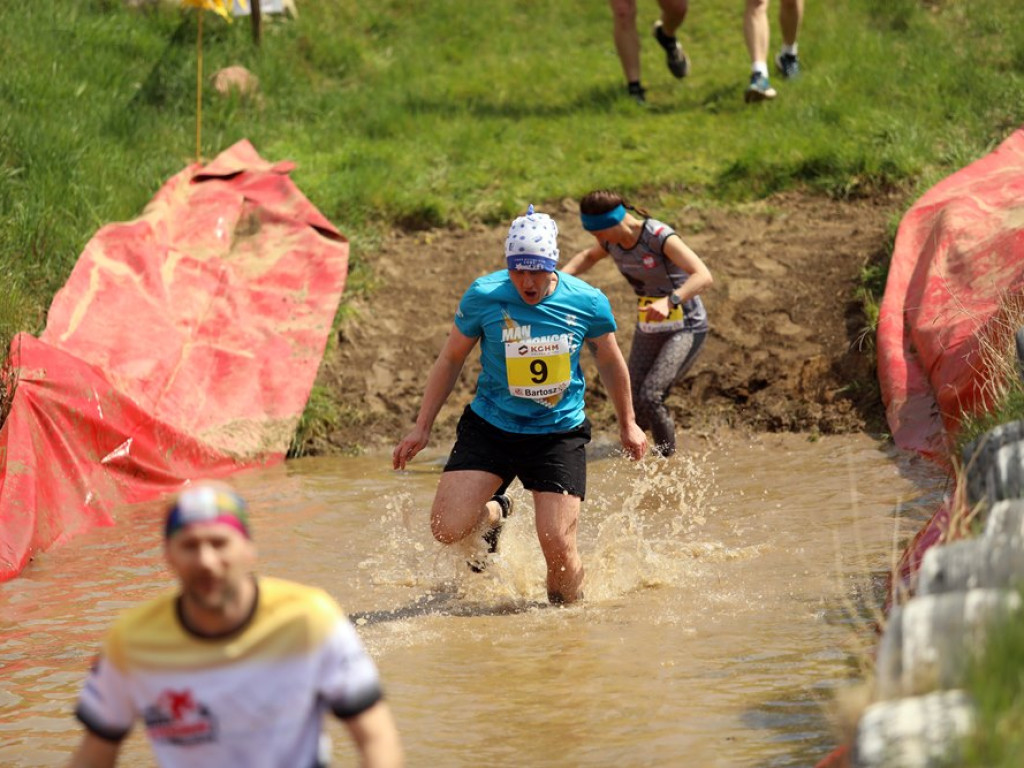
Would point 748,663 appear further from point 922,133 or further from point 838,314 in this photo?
point 922,133

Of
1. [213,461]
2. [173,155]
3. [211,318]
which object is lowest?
[213,461]

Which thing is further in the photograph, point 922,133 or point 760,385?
point 922,133

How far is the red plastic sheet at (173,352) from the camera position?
29.0 ft

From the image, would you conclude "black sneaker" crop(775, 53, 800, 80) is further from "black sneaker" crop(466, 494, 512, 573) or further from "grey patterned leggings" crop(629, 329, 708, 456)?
"black sneaker" crop(466, 494, 512, 573)

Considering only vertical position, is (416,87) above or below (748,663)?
above

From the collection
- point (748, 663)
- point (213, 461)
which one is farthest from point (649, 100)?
point (748, 663)

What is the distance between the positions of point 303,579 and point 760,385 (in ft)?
14.2

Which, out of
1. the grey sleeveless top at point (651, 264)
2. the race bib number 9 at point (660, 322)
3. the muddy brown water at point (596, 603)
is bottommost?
the muddy brown water at point (596, 603)

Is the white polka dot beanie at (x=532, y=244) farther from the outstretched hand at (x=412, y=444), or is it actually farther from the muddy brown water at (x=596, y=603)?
the muddy brown water at (x=596, y=603)

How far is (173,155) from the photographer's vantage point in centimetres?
1354

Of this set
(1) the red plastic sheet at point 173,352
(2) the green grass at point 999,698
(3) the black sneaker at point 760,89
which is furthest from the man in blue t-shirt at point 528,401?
(3) the black sneaker at point 760,89

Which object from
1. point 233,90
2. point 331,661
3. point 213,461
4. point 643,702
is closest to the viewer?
point 331,661

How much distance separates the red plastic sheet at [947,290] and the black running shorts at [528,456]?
253cm

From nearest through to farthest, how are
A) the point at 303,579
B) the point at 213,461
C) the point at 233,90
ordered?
the point at 303,579 → the point at 213,461 → the point at 233,90
